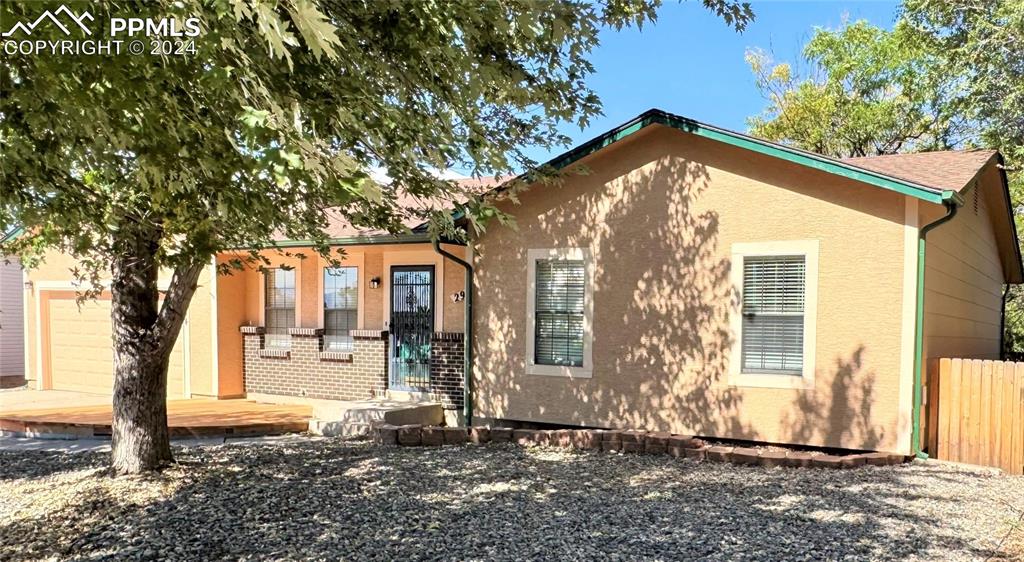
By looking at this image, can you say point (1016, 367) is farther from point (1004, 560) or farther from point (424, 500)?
point (424, 500)

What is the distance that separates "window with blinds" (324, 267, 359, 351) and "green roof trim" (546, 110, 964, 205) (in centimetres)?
484

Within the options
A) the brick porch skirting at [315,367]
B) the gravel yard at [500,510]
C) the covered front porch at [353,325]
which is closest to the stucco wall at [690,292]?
the gravel yard at [500,510]

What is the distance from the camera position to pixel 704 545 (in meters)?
4.79

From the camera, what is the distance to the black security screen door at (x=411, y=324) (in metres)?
11.2

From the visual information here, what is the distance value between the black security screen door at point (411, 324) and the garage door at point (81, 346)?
5.28 m

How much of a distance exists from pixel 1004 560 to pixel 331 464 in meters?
6.18

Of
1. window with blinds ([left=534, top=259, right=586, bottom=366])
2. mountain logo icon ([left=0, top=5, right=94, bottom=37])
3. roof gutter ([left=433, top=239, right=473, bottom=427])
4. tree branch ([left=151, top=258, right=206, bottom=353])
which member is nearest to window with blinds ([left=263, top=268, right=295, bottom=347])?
roof gutter ([left=433, top=239, right=473, bottom=427])

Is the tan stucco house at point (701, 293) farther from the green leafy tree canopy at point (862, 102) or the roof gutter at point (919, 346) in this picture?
the green leafy tree canopy at point (862, 102)

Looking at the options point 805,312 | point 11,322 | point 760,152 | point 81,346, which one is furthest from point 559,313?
point 11,322

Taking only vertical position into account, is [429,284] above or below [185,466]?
above

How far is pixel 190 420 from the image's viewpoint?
33.2 feet

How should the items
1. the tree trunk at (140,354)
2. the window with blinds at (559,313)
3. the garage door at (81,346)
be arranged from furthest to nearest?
1. the garage door at (81,346)
2. the window with blinds at (559,313)
3. the tree trunk at (140,354)

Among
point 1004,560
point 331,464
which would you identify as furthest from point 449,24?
point 1004,560

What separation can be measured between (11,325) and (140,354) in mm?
15892
